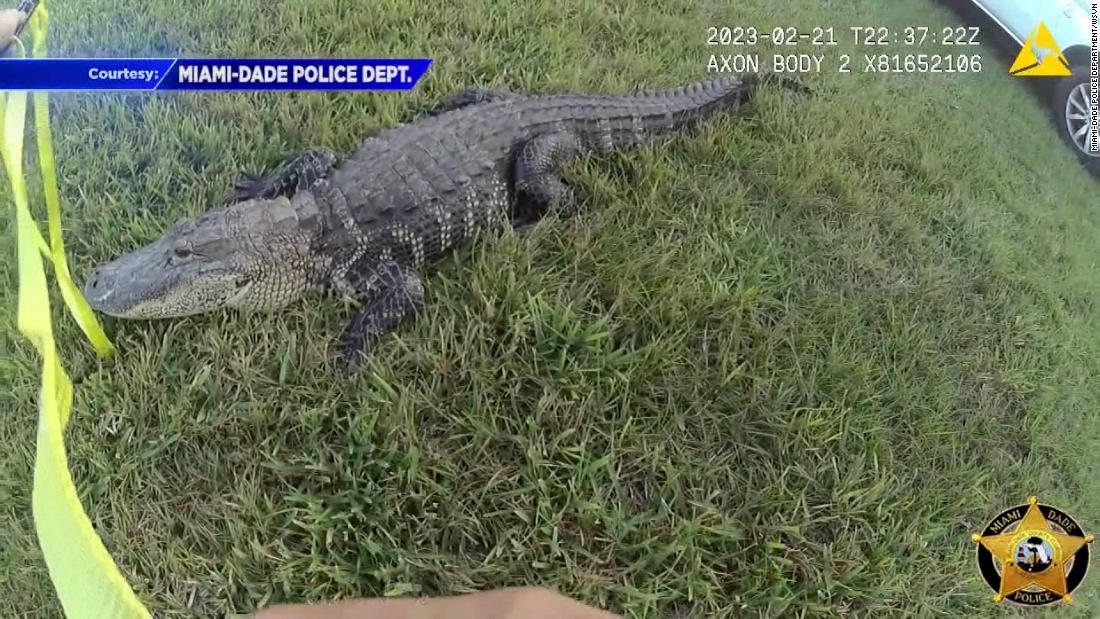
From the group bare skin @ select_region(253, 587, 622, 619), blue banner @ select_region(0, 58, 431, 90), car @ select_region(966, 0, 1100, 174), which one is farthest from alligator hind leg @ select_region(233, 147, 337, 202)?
car @ select_region(966, 0, 1100, 174)

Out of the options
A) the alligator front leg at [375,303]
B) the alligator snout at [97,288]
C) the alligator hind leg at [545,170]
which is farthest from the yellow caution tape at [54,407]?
the alligator hind leg at [545,170]

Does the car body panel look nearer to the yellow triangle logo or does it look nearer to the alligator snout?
the yellow triangle logo

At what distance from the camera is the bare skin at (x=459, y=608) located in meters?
0.70

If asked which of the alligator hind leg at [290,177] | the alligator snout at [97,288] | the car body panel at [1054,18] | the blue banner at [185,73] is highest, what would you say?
the blue banner at [185,73]

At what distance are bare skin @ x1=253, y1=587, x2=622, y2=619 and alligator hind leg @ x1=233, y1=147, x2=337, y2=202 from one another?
0.61 m

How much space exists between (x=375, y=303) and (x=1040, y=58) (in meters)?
0.98

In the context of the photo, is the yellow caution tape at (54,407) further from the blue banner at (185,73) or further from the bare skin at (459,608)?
the bare skin at (459,608)

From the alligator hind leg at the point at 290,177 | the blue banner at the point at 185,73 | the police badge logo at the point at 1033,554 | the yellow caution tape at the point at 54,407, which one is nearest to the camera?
the yellow caution tape at the point at 54,407

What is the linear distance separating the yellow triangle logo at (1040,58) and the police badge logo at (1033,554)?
58 cm

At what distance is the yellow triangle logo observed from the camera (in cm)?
94

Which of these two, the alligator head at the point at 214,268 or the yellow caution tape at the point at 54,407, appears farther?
the alligator head at the point at 214,268

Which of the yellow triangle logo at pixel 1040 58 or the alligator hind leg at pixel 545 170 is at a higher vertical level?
the yellow triangle logo at pixel 1040 58

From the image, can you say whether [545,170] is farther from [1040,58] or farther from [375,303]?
[1040,58]

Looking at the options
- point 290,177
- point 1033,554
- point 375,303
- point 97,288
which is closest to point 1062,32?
point 1033,554
